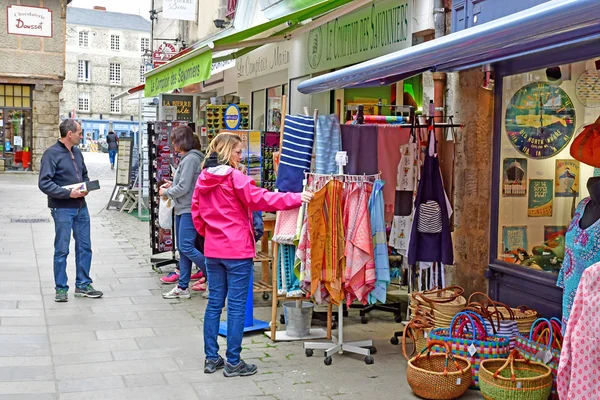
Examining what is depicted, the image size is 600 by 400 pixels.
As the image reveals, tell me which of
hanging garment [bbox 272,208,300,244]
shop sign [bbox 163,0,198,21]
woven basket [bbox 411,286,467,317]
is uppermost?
shop sign [bbox 163,0,198,21]

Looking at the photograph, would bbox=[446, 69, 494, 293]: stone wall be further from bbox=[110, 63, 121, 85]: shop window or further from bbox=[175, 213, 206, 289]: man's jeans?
bbox=[110, 63, 121, 85]: shop window

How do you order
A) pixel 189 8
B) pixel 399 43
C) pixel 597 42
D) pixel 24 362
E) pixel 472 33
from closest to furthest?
pixel 472 33 < pixel 597 42 < pixel 24 362 < pixel 399 43 < pixel 189 8

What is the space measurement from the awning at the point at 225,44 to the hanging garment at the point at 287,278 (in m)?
2.69

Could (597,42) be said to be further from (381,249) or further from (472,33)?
(381,249)

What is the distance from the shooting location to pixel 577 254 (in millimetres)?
4445

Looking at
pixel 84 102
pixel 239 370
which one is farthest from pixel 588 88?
pixel 84 102

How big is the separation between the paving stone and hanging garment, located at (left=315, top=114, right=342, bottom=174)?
85.4 inches

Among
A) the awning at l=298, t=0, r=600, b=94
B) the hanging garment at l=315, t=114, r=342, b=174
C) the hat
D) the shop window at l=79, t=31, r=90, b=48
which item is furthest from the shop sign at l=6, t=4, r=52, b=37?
the shop window at l=79, t=31, r=90, b=48

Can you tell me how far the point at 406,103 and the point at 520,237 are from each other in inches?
127

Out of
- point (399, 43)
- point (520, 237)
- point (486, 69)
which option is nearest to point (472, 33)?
point (486, 69)

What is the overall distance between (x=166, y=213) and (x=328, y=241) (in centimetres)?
348

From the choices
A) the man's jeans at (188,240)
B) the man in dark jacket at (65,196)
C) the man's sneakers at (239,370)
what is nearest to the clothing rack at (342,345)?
the man's sneakers at (239,370)

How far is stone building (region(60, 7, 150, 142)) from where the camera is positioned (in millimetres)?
65750

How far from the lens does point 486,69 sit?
20.0 ft
